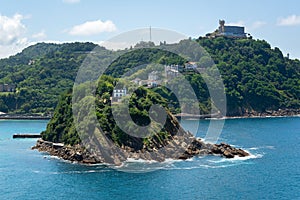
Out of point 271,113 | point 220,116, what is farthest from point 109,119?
point 271,113

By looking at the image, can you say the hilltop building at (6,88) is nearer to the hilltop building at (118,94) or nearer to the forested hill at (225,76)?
the forested hill at (225,76)

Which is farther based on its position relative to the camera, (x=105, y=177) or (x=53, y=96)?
(x=53, y=96)

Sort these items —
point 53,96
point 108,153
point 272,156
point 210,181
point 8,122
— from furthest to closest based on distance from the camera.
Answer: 1. point 53,96
2. point 8,122
3. point 272,156
4. point 108,153
5. point 210,181

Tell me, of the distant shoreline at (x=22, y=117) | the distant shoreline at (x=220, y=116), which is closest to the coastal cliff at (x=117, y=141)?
the distant shoreline at (x=220, y=116)

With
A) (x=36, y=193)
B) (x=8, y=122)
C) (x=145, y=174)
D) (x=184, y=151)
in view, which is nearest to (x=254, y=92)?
(x=8, y=122)

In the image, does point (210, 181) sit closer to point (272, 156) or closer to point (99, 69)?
point (272, 156)

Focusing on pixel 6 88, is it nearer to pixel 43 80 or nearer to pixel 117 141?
pixel 43 80
